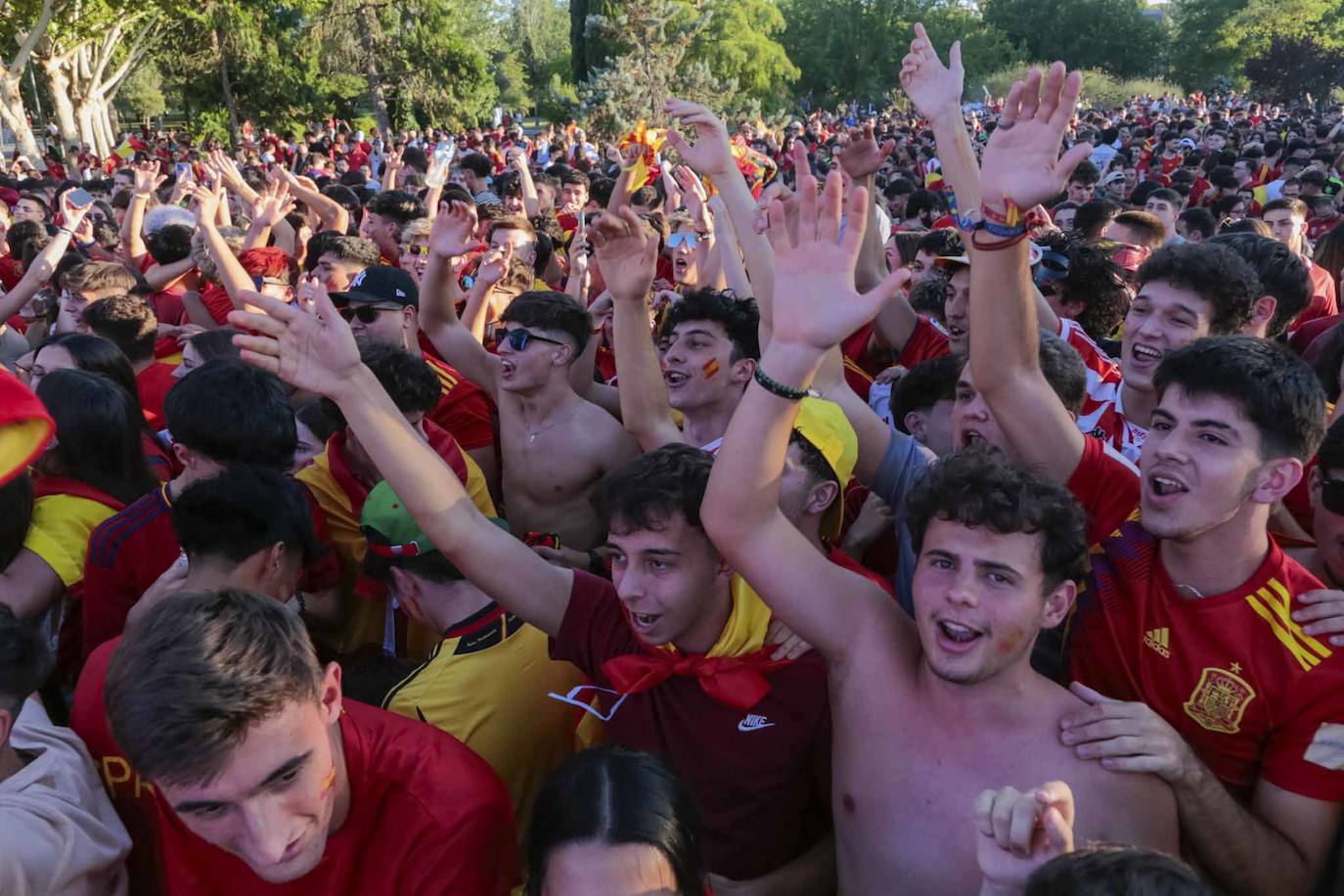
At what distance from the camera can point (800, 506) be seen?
2785 millimetres

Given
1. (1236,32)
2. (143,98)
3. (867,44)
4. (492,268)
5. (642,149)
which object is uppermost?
(642,149)

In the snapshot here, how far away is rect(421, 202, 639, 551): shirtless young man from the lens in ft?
13.4

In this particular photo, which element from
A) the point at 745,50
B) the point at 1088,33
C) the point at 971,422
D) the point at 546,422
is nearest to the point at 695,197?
the point at 546,422

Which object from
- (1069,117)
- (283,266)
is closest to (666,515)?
(1069,117)

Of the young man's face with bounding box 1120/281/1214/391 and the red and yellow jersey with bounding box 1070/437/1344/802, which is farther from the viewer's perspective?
the young man's face with bounding box 1120/281/1214/391

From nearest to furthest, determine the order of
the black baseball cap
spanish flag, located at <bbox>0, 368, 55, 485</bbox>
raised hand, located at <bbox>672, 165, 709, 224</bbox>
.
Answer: spanish flag, located at <bbox>0, 368, 55, 485</bbox> → the black baseball cap → raised hand, located at <bbox>672, 165, 709, 224</bbox>

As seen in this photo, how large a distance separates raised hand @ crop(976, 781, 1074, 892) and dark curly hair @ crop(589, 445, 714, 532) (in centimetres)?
93

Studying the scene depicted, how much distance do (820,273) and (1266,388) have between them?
1111 millimetres

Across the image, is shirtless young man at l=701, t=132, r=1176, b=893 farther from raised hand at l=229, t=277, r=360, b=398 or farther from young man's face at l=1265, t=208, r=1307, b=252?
young man's face at l=1265, t=208, r=1307, b=252

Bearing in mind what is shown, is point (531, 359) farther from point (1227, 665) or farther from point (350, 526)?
point (1227, 665)

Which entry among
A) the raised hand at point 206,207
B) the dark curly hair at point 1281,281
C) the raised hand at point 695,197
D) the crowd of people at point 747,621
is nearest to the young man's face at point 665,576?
the crowd of people at point 747,621

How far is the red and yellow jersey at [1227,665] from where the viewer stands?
2074 millimetres

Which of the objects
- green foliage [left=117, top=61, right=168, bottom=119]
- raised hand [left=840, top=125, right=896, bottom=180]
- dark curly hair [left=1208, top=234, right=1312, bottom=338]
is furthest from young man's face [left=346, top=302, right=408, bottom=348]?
green foliage [left=117, top=61, right=168, bottom=119]

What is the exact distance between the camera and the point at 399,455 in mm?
2568
